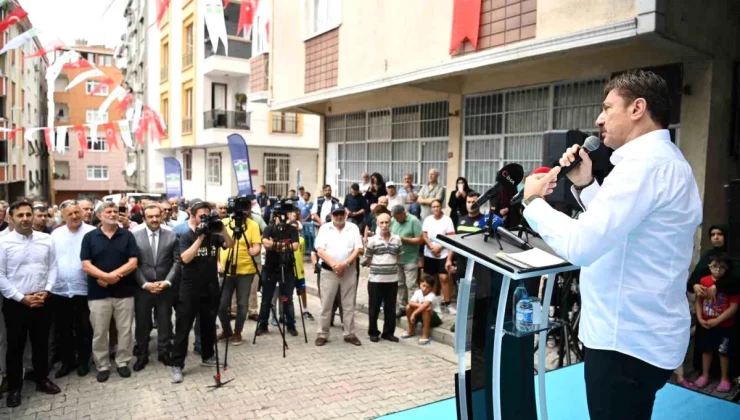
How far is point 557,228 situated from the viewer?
6.19 ft

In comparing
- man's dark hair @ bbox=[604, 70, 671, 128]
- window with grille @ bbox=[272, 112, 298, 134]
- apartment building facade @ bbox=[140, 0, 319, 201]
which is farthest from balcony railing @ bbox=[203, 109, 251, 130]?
man's dark hair @ bbox=[604, 70, 671, 128]

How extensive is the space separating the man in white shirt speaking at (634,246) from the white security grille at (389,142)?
893cm

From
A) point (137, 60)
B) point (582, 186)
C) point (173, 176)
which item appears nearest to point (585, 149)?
point (582, 186)

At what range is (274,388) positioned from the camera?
5.63 meters

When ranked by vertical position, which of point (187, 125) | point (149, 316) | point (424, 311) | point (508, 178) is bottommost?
point (424, 311)

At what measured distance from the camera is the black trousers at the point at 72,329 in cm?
598

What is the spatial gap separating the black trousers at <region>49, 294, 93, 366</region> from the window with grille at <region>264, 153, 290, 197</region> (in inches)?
707

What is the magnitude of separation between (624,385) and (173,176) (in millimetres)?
18274

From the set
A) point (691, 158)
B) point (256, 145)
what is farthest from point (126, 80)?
point (691, 158)

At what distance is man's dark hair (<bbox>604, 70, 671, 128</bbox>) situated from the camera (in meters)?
1.90

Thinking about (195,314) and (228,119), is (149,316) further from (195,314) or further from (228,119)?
(228,119)

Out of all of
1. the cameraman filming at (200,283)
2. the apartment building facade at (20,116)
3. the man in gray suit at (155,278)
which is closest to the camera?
the cameraman filming at (200,283)

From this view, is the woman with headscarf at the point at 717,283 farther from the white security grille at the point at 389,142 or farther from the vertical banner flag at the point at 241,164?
the vertical banner flag at the point at 241,164

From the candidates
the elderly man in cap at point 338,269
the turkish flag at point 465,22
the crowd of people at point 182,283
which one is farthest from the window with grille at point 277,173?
the elderly man in cap at point 338,269
